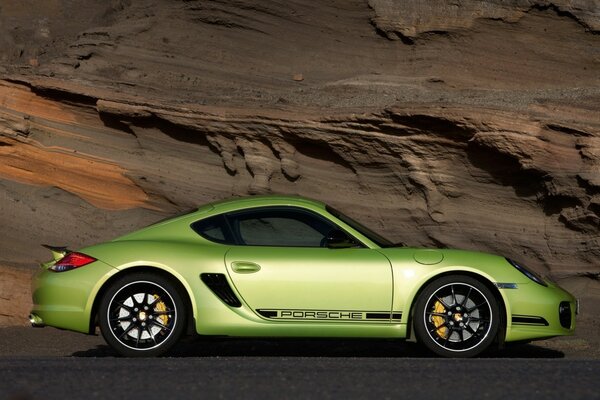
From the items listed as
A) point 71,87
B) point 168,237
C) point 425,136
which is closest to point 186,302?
point 168,237

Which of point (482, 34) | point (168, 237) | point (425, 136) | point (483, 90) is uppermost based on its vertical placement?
point (482, 34)

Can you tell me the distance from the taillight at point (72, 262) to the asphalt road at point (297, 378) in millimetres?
894

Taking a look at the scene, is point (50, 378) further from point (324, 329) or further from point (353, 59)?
point (353, 59)

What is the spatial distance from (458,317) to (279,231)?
2.11 metres

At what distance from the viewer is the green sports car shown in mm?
8812

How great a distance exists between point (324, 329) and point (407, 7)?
8.29m

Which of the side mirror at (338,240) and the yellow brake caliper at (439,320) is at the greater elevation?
the side mirror at (338,240)

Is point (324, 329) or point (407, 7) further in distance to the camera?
point (407, 7)

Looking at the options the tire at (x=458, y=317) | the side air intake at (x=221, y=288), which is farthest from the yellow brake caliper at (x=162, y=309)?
the tire at (x=458, y=317)

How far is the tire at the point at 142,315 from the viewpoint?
880cm

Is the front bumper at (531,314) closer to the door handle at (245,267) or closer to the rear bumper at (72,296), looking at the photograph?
the door handle at (245,267)

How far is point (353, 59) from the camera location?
53.5 ft

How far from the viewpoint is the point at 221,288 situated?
8883 mm

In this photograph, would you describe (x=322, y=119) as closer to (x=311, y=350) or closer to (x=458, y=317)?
(x=311, y=350)
